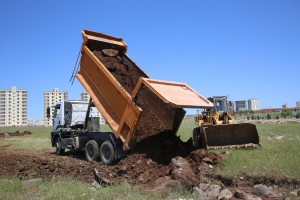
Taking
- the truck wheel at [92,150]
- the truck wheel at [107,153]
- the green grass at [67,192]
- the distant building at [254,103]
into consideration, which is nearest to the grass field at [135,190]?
the green grass at [67,192]

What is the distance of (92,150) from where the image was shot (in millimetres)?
11812

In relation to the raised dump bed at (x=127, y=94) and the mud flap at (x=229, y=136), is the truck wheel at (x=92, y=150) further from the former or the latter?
A: the mud flap at (x=229, y=136)

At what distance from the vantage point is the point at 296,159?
9.09m

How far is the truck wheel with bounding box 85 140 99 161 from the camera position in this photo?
37.7 feet

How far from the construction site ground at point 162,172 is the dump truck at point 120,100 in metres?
0.61

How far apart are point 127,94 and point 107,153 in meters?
2.47

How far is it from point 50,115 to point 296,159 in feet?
35.8

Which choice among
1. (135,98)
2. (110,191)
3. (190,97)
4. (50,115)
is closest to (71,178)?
(110,191)

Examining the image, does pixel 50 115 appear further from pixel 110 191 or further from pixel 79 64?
pixel 110 191

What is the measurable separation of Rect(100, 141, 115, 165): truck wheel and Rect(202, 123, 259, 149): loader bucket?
12.5 ft

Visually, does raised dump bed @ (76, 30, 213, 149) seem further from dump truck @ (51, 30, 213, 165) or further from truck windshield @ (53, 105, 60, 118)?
truck windshield @ (53, 105, 60, 118)

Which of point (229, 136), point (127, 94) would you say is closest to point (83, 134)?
point (127, 94)

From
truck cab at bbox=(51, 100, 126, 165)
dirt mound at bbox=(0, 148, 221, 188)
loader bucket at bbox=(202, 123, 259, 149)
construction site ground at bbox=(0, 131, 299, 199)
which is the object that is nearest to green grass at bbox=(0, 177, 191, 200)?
construction site ground at bbox=(0, 131, 299, 199)

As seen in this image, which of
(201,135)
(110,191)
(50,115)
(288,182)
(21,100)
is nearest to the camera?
(110,191)
